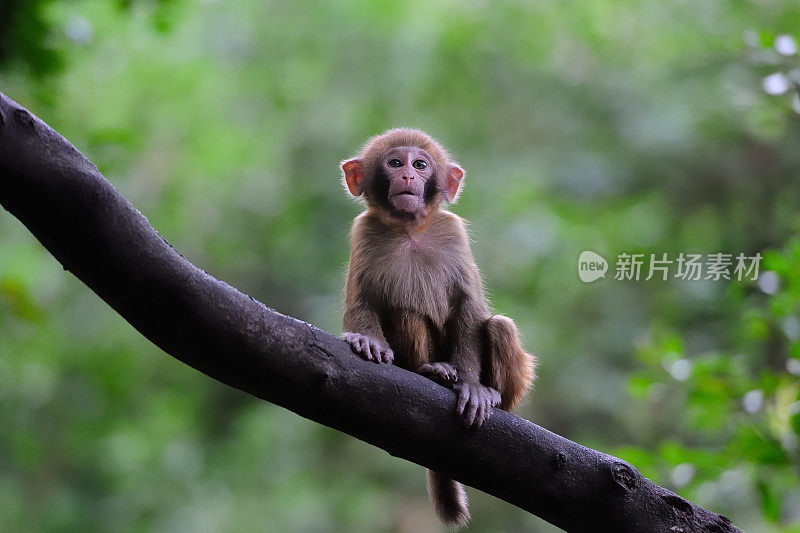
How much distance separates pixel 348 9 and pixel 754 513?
6.44 m

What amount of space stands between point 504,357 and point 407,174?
94cm

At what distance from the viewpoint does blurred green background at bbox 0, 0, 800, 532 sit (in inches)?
334

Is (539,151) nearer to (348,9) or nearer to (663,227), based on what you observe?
(663,227)

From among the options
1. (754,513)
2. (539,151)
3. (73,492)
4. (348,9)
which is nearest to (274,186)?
(348,9)

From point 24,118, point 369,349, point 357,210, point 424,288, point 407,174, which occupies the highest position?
point 357,210

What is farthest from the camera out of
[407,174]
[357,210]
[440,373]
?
[357,210]

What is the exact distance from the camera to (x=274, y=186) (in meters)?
9.66

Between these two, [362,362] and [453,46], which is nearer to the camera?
[362,362]

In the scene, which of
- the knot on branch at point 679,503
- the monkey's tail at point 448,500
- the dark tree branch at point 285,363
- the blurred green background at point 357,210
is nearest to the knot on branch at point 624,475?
the dark tree branch at point 285,363

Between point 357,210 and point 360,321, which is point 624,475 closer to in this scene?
point 360,321

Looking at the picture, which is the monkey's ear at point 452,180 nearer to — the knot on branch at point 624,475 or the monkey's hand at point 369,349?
the monkey's hand at point 369,349

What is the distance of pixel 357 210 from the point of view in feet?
28.6

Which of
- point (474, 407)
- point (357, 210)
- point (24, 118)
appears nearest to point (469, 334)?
point (474, 407)

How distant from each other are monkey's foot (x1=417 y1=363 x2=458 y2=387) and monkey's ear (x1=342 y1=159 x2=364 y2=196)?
1.15 meters
